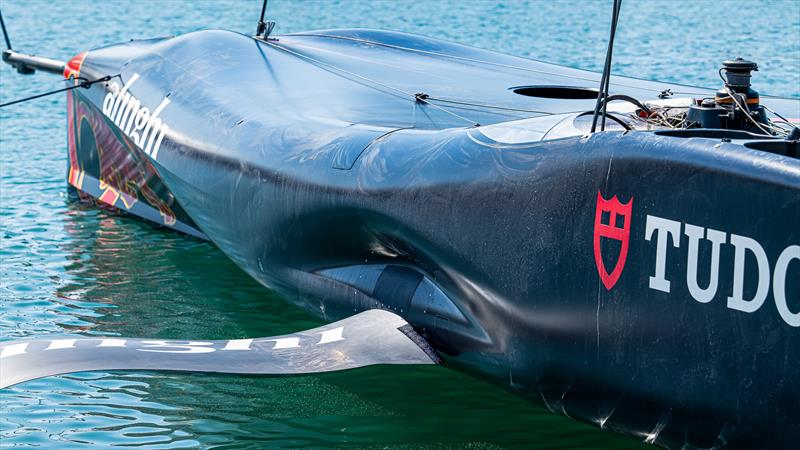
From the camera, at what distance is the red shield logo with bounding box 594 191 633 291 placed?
394 centimetres

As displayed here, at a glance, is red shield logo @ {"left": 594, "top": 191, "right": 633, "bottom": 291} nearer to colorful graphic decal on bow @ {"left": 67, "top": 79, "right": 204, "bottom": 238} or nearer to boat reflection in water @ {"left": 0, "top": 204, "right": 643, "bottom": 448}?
boat reflection in water @ {"left": 0, "top": 204, "right": 643, "bottom": 448}

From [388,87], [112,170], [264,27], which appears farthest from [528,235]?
[112,170]

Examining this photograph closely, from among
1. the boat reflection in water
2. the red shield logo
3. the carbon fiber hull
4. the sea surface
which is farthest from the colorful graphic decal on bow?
the red shield logo

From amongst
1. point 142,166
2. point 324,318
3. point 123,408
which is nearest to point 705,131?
point 324,318

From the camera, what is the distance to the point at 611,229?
13.1ft

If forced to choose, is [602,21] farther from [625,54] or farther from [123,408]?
[123,408]

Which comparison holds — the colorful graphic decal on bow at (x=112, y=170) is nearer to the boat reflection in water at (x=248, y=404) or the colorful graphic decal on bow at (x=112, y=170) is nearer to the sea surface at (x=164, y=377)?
the sea surface at (x=164, y=377)

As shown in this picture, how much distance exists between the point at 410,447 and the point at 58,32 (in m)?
18.2

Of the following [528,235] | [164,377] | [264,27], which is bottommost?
[164,377]

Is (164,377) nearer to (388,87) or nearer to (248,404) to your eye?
(248,404)

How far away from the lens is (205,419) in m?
5.09

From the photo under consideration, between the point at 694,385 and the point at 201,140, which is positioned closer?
the point at 694,385

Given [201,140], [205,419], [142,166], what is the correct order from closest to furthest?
[205,419]
[201,140]
[142,166]

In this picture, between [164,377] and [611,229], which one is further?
[164,377]
